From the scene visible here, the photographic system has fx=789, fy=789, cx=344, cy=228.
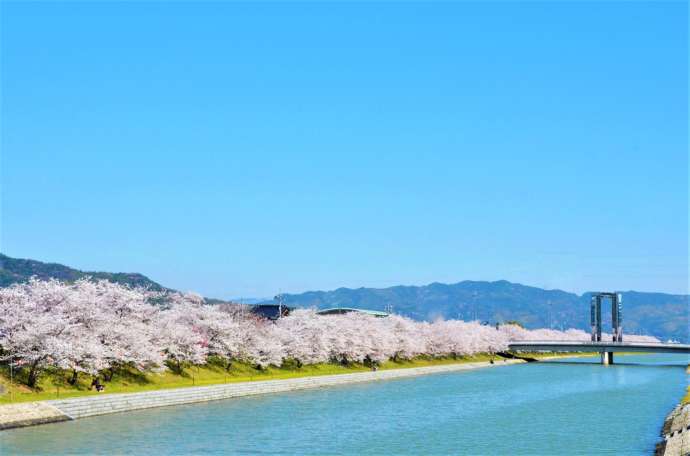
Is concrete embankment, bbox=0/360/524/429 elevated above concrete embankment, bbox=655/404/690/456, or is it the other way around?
concrete embankment, bbox=655/404/690/456

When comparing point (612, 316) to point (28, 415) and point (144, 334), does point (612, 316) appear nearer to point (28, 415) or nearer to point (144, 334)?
point (144, 334)

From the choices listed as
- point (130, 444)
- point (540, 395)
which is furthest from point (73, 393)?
point (540, 395)

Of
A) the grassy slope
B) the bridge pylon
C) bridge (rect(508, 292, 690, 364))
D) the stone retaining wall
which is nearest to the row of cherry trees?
the grassy slope

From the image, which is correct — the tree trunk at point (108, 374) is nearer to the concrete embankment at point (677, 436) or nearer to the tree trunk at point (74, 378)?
the tree trunk at point (74, 378)

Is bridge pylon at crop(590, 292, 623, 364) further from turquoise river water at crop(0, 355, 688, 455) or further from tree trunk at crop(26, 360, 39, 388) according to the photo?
tree trunk at crop(26, 360, 39, 388)

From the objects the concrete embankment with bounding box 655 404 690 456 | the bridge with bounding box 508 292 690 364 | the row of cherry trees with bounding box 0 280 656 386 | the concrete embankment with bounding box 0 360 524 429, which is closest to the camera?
the concrete embankment with bounding box 655 404 690 456

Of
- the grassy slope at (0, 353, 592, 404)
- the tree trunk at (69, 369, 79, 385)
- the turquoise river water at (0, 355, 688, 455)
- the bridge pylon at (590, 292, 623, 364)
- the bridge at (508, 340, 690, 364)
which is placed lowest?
the turquoise river water at (0, 355, 688, 455)

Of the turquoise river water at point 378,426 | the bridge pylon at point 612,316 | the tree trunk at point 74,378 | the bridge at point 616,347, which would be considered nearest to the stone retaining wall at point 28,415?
the turquoise river water at point 378,426

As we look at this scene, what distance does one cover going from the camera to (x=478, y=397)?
2758 inches

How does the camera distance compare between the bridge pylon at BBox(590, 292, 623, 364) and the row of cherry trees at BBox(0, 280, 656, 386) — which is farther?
the bridge pylon at BBox(590, 292, 623, 364)

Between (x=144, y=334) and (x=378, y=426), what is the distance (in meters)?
25.5

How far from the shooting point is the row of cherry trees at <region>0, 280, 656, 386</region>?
54.3 meters

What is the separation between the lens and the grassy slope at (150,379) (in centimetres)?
5112

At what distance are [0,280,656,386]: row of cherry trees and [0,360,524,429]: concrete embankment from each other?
461 cm
